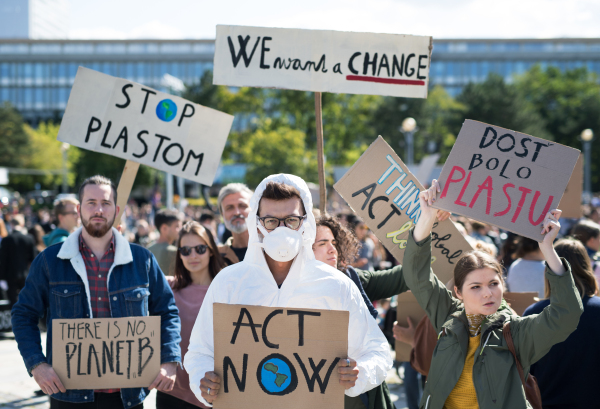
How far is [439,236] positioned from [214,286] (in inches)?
84.3

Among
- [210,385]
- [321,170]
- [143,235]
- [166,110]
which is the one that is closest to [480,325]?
[210,385]

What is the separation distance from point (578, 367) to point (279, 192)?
2.08 m

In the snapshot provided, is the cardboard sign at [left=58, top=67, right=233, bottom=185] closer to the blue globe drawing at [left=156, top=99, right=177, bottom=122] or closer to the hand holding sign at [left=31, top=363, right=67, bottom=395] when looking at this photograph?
the blue globe drawing at [left=156, top=99, right=177, bottom=122]

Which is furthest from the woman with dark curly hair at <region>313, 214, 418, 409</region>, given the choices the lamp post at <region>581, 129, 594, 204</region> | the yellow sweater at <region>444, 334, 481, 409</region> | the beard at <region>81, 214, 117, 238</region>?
the lamp post at <region>581, 129, 594, 204</region>

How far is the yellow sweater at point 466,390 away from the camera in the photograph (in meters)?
2.77

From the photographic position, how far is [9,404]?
586 cm

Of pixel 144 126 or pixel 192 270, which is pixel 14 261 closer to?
pixel 144 126

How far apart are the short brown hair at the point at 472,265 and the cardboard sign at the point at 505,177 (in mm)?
201

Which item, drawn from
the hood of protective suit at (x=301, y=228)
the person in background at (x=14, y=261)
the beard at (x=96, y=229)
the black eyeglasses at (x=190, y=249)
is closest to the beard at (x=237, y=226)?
the black eyeglasses at (x=190, y=249)

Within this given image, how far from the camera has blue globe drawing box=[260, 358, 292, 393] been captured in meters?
2.38

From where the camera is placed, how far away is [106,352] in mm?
3131

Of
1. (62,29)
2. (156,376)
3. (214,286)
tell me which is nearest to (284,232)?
(214,286)

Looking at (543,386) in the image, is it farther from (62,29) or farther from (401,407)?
(62,29)

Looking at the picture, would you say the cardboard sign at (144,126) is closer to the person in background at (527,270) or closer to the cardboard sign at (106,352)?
the cardboard sign at (106,352)
